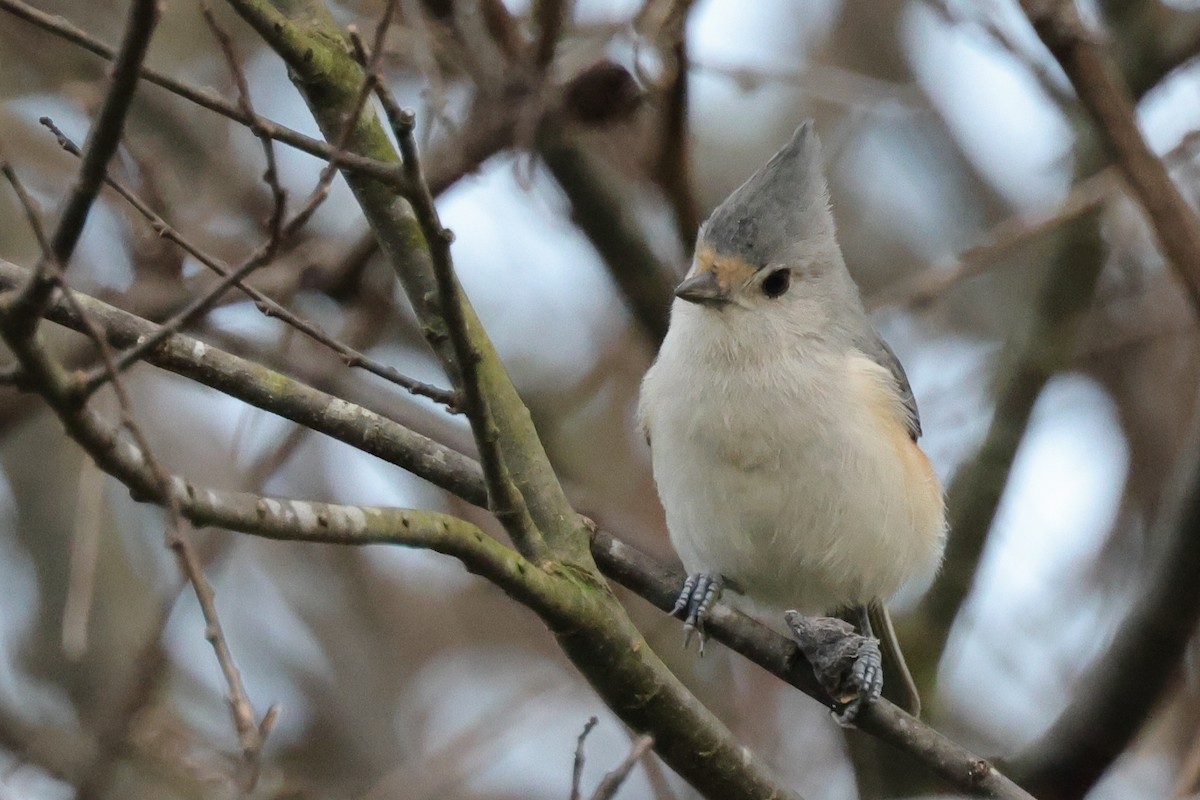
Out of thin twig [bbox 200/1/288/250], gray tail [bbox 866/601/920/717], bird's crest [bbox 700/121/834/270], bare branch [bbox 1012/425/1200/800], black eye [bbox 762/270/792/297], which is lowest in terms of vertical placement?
bare branch [bbox 1012/425/1200/800]

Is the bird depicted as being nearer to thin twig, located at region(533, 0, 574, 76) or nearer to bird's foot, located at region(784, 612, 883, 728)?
bird's foot, located at region(784, 612, 883, 728)

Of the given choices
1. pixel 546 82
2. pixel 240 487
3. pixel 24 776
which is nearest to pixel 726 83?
pixel 546 82

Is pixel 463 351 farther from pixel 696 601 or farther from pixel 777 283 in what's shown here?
pixel 777 283

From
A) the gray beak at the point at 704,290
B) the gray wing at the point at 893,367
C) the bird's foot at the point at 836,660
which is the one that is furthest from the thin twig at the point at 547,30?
the bird's foot at the point at 836,660

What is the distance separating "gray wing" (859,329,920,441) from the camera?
11.9ft

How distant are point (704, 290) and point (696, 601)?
78cm

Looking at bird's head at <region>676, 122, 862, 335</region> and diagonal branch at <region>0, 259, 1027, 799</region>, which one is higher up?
bird's head at <region>676, 122, 862, 335</region>

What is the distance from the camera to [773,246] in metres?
3.42

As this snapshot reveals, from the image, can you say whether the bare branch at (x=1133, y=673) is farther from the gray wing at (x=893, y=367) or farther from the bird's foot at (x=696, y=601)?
the bird's foot at (x=696, y=601)

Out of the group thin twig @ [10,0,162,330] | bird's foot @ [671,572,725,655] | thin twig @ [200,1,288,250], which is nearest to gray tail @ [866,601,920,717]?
bird's foot @ [671,572,725,655]

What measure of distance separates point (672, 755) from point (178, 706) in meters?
3.17

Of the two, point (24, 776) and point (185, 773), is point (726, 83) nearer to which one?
point (185, 773)

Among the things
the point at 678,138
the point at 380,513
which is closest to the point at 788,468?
the point at 678,138

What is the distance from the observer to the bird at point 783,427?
3221 millimetres
